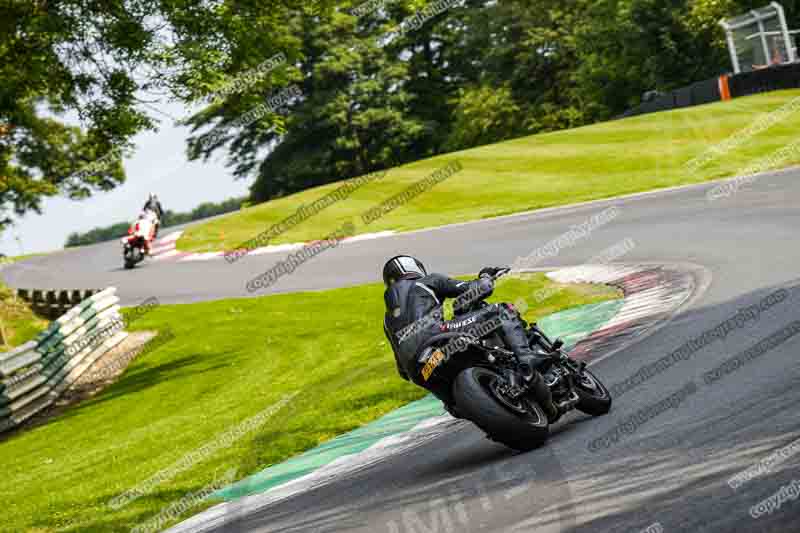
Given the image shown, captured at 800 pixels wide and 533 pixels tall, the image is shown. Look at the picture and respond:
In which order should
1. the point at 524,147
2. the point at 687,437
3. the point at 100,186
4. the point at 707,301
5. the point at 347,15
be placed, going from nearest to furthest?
1. the point at 687,437
2. the point at 707,301
3. the point at 524,147
4. the point at 100,186
5. the point at 347,15

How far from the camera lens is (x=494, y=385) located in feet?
24.1

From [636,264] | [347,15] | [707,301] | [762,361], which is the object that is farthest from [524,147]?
[762,361]

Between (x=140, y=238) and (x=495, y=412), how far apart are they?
28.4 m

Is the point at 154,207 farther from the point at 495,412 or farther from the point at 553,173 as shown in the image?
the point at 495,412

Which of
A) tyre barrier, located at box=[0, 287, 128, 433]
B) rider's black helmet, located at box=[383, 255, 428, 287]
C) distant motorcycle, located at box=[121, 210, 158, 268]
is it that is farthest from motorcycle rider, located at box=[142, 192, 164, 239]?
rider's black helmet, located at box=[383, 255, 428, 287]

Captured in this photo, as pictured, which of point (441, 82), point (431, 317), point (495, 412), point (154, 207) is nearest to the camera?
point (495, 412)

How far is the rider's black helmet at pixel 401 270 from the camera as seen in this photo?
317 inches

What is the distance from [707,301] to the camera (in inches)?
489

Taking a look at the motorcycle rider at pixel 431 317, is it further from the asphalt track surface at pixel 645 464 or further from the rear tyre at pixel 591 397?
the asphalt track surface at pixel 645 464

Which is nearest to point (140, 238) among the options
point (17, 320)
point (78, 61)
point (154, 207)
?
point (154, 207)

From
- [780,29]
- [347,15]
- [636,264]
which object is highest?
[347,15]

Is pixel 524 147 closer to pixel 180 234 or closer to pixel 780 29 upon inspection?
pixel 780 29

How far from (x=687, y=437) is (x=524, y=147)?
41.8 metres

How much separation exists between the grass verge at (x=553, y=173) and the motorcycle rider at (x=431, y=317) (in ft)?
76.1
